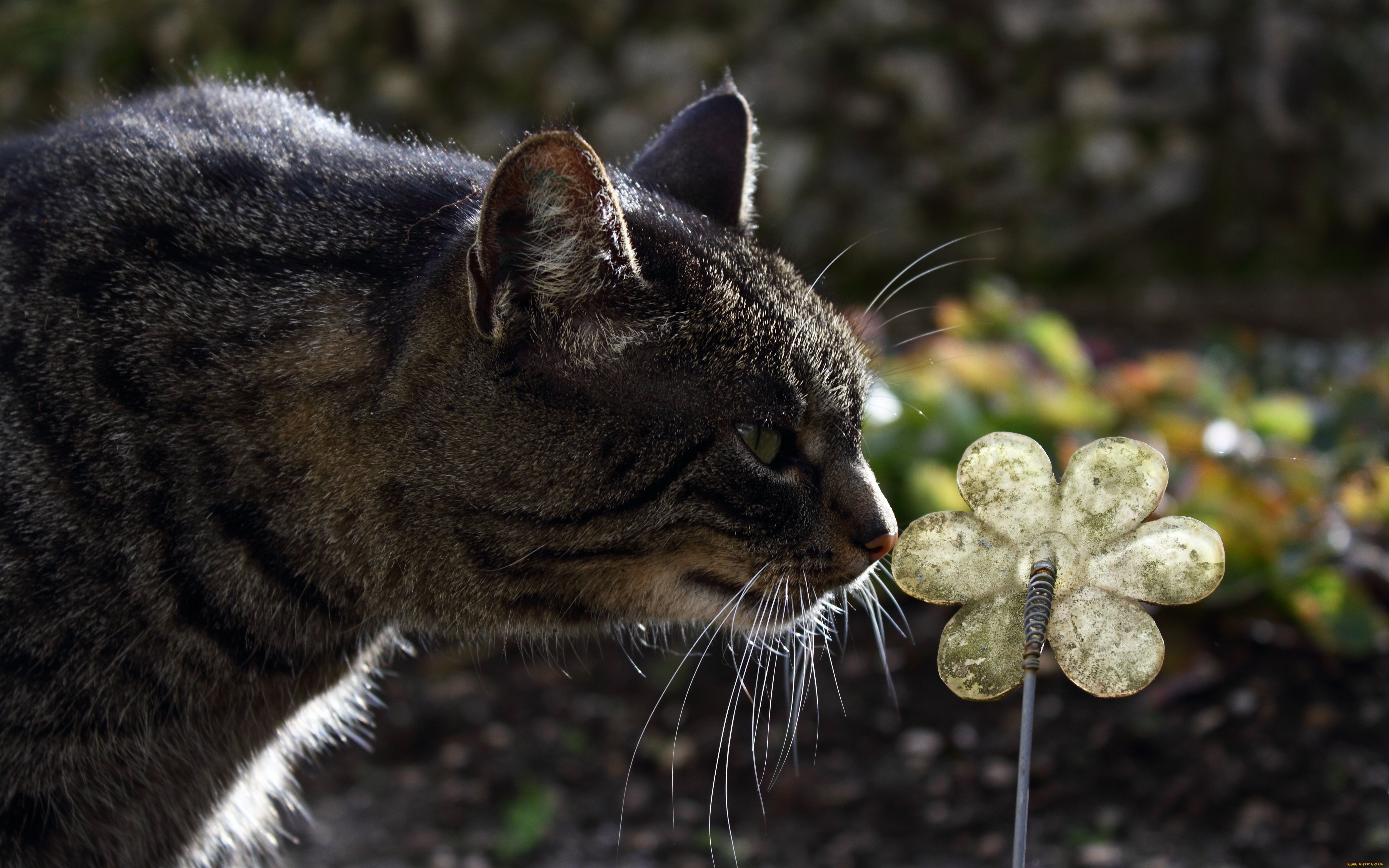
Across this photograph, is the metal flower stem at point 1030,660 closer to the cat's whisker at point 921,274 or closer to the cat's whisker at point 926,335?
the cat's whisker at point 921,274

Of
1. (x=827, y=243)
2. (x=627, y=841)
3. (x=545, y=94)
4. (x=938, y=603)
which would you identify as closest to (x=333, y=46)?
(x=545, y=94)

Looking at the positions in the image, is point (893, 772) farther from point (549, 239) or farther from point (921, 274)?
point (549, 239)

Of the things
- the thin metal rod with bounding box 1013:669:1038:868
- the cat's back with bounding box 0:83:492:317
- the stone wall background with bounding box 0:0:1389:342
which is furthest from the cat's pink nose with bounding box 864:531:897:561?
the stone wall background with bounding box 0:0:1389:342

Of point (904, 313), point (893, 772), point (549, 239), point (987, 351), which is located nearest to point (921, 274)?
A: point (904, 313)

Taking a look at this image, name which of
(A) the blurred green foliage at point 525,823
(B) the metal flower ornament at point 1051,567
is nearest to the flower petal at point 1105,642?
(B) the metal flower ornament at point 1051,567

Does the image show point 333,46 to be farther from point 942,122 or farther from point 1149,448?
point 1149,448

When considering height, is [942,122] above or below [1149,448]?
below

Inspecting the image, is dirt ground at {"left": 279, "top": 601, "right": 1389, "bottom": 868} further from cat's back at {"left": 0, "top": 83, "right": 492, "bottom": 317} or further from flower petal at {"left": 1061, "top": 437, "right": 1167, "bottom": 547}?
flower petal at {"left": 1061, "top": 437, "right": 1167, "bottom": 547}
